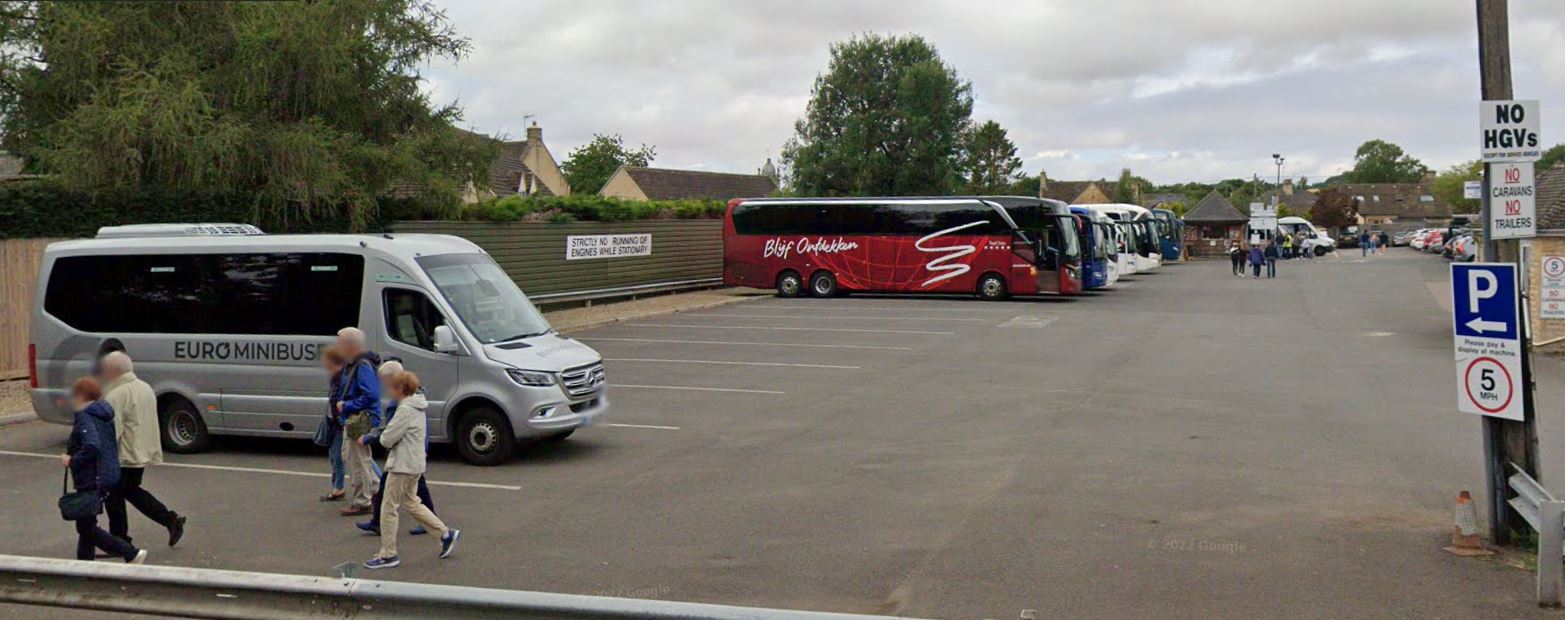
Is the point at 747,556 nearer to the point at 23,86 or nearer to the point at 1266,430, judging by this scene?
the point at 1266,430

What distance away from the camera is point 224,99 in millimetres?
15688

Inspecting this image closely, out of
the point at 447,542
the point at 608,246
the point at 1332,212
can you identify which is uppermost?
the point at 1332,212

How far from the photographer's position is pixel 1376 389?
16828 mm

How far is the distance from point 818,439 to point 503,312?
11.3ft

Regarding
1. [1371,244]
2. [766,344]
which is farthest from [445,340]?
[1371,244]

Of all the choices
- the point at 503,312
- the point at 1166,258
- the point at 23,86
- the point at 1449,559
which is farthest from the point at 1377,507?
the point at 1166,258

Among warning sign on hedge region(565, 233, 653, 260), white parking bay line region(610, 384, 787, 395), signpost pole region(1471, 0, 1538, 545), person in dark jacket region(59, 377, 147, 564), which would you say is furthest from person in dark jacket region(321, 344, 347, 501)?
warning sign on hedge region(565, 233, 653, 260)

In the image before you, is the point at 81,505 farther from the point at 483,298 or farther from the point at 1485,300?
the point at 1485,300

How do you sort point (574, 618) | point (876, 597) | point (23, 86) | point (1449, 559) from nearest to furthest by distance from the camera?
1. point (574, 618)
2. point (876, 597)
3. point (1449, 559)
4. point (23, 86)

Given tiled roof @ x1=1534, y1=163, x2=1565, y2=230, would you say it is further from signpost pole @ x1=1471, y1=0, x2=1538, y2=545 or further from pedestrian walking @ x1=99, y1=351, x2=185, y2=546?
pedestrian walking @ x1=99, y1=351, x2=185, y2=546

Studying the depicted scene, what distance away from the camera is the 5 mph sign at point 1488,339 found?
26.9 feet

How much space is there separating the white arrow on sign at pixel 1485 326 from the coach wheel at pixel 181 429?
1111 centimetres

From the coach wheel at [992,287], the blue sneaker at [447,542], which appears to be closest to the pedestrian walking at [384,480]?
the blue sneaker at [447,542]

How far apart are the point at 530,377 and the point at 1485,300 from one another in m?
7.77
